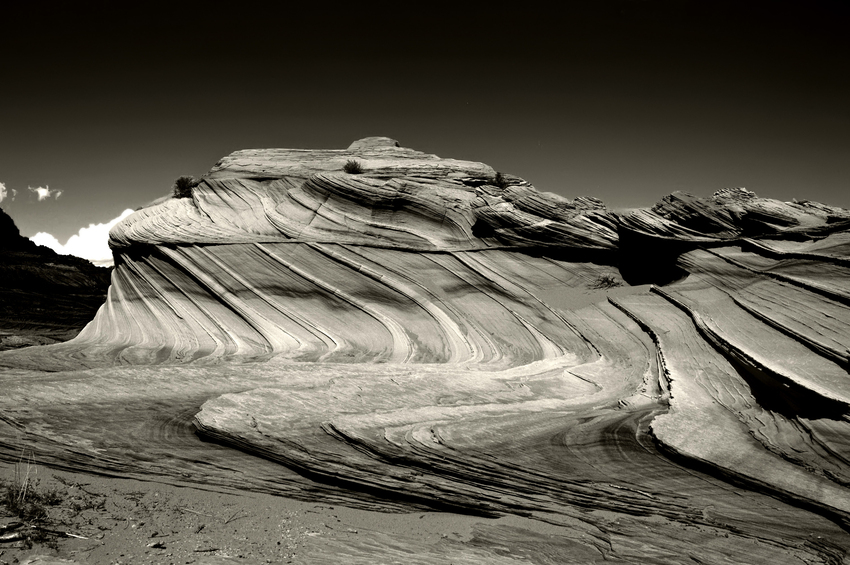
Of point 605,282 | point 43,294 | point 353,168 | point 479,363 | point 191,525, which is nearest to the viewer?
point 191,525

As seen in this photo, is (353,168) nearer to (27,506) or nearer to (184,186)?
(184,186)

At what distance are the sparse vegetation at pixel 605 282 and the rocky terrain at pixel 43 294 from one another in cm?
1767

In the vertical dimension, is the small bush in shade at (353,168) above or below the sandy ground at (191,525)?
above

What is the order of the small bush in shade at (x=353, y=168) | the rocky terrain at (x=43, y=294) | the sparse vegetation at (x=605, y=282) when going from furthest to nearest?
the small bush in shade at (x=353, y=168) < the rocky terrain at (x=43, y=294) < the sparse vegetation at (x=605, y=282)

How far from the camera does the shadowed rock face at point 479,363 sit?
696 cm

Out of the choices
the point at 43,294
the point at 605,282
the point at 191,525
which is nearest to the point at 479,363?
the point at 605,282

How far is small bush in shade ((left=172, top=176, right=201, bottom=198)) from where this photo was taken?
2331cm

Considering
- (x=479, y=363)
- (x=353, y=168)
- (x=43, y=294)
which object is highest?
(x=353, y=168)

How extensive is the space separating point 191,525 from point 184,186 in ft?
66.6

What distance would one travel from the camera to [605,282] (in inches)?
656

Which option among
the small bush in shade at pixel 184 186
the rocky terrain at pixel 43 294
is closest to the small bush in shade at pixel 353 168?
the small bush in shade at pixel 184 186

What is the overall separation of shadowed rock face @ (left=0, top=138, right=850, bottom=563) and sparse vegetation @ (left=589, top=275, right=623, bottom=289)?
0.33 ft

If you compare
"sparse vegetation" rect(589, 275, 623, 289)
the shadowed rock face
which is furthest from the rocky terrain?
"sparse vegetation" rect(589, 275, 623, 289)

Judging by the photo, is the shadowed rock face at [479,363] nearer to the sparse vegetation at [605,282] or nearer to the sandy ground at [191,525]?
the sparse vegetation at [605,282]
